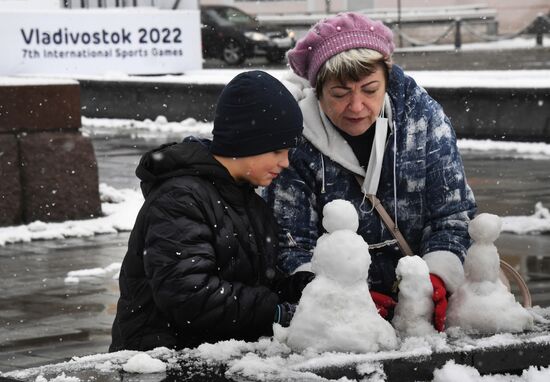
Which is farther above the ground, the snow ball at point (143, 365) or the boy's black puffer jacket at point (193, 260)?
the boy's black puffer jacket at point (193, 260)

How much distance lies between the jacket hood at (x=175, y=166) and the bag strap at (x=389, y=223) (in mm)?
578

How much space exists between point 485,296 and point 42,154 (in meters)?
7.00

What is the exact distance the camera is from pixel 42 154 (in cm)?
1012

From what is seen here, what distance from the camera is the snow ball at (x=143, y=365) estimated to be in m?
3.23

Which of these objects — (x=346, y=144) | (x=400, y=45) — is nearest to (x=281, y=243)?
(x=346, y=144)

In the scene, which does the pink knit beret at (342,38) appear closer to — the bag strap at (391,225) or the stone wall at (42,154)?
the bag strap at (391,225)

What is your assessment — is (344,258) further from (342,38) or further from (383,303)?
(342,38)

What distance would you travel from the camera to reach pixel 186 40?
2414 cm

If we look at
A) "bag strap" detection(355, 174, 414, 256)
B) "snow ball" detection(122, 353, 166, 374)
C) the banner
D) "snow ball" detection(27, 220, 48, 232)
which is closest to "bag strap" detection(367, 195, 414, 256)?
"bag strap" detection(355, 174, 414, 256)

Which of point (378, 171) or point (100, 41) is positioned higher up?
point (100, 41)

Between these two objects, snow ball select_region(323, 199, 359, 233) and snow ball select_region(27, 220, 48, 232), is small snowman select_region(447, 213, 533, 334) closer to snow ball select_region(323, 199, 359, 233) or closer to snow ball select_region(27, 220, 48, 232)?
snow ball select_region(323, 199, 359, 233)

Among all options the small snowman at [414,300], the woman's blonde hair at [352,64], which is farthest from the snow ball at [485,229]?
the woman's blonde hair at [352,64]

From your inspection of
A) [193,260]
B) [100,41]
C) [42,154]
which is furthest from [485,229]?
[100,41]

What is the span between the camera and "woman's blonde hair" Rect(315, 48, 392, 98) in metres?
3.84
